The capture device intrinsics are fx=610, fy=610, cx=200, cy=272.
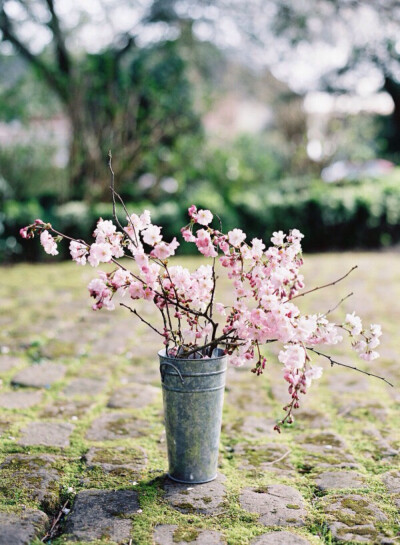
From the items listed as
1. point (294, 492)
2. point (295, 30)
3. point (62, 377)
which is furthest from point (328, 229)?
point (294, 492)

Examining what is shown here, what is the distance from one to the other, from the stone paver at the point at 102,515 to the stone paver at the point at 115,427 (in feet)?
2.17

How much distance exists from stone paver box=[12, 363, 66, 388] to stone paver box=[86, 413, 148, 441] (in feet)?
2.27

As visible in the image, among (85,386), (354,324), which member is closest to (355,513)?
(354,324)

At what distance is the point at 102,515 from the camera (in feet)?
7.82

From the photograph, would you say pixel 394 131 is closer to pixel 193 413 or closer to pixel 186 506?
pixel 193 413

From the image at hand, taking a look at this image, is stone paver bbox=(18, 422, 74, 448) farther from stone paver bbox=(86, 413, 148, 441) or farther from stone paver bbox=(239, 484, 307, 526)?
stone paver bbox=(239, 484, 307, 526)

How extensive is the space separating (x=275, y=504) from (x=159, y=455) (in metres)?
0.74

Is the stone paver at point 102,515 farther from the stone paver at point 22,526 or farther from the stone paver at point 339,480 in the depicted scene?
the stone paver at point 339,480

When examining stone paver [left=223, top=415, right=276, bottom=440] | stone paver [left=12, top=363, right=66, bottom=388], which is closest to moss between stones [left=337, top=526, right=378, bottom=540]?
stone paver [left=223, top=415, right=276, bottom=440]

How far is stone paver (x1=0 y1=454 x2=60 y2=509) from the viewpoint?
249 cm

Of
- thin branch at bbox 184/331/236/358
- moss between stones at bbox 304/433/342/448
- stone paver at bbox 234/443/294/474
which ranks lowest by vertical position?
stone paver at bbox 234/443/294/474

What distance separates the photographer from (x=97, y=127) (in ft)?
40.9

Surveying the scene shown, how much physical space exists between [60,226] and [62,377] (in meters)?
5.97

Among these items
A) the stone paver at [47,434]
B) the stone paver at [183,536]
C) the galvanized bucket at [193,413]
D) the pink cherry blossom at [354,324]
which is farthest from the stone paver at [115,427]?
the pink cherry blossom at [354,324]
